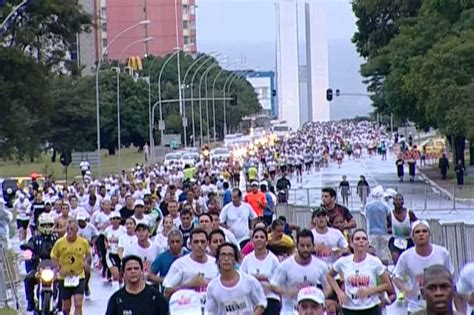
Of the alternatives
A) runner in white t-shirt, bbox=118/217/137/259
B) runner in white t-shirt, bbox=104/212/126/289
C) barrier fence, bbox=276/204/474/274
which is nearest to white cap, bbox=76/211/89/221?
runner in white t-shirt, bbox=104/212/126/289

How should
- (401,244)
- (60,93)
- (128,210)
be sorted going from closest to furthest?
(401,244) → (128,210) → (60,93)

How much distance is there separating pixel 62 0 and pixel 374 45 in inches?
1255

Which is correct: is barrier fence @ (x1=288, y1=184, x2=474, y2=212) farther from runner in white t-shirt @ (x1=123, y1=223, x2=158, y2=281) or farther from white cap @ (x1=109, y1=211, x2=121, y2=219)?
runner in white t-shirt @ (x1=123, y1=223, x2=158, y2=281)

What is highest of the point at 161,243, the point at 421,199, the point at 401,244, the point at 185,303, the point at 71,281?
the point at 161,243

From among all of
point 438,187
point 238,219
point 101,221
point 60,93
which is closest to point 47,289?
point 238,219

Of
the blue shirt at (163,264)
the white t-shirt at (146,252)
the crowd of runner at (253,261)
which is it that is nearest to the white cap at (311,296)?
the crowd of runner at (253,261)

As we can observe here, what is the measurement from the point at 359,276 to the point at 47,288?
19.5 feet

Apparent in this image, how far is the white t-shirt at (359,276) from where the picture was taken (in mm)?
12211

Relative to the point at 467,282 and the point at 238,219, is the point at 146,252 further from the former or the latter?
the point at 467,282

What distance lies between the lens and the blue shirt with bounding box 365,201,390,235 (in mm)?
20109

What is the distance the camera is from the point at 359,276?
12289mm

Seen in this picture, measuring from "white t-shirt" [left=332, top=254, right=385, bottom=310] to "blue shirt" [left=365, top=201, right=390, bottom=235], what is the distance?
764 centimetres

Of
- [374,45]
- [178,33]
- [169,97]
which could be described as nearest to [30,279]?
[374,45]

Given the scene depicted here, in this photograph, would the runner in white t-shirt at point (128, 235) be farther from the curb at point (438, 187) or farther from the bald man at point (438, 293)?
the curb at point (438, 187)
